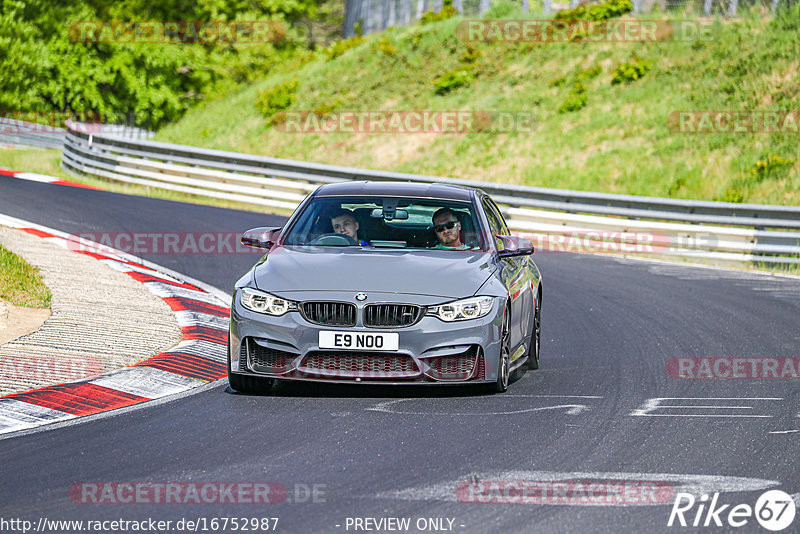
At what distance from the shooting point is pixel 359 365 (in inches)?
313

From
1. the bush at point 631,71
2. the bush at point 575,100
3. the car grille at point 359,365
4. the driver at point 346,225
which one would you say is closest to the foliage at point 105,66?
the bush at point 575,100

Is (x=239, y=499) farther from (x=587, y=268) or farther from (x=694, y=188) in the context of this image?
(x=694, y=188)

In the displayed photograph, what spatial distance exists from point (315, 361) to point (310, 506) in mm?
2529

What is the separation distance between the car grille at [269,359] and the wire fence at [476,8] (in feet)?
121

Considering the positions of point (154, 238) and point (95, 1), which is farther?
point (95, 1)

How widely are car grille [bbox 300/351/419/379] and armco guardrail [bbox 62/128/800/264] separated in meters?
11.9

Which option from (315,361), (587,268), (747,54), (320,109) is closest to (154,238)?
(587,268)

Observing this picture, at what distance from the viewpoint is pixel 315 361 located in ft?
26.1

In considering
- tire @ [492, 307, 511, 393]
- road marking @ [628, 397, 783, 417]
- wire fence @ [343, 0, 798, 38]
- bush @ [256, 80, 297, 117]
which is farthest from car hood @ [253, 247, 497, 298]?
bush @ [256, 80, 297, 117]

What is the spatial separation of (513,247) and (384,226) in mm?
984

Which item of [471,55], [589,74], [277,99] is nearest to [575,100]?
[589,74]

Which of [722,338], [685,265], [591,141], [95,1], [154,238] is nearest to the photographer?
[722,338]

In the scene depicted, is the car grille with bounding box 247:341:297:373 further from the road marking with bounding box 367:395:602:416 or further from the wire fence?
the wire fence

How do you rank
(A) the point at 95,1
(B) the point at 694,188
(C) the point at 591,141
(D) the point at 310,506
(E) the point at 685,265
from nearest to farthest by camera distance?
(D) the point at 310,506 → (E) the point at 685,265 → (B) the point at 694,188 → (C) the point at 591,141 → (A) the point at 95,1
